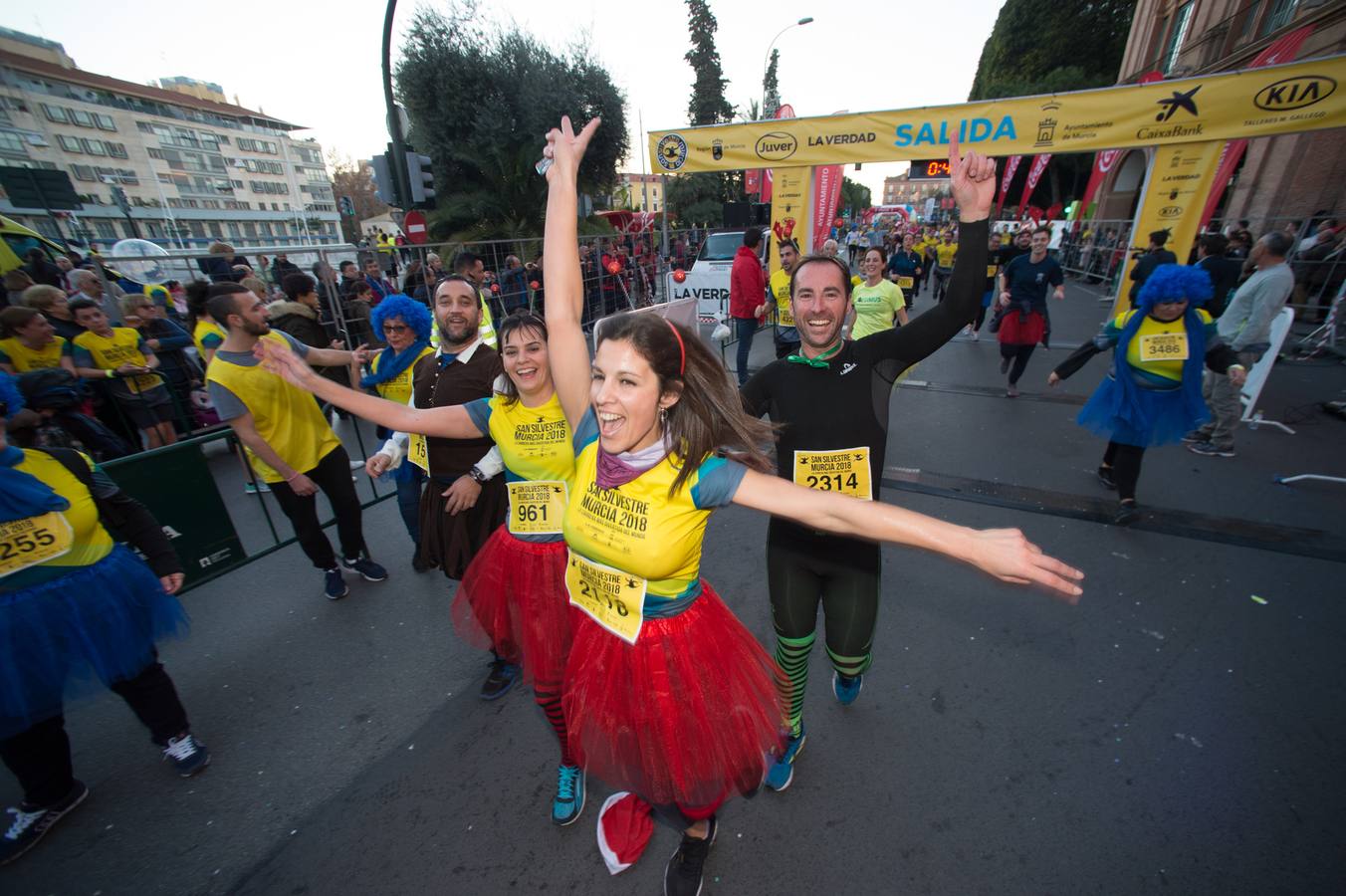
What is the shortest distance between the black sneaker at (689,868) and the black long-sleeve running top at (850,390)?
1.48 metres

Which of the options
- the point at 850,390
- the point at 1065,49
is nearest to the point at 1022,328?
the point at 850,390

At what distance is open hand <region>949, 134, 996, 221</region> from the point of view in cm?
194

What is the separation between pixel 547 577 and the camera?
2.29 m

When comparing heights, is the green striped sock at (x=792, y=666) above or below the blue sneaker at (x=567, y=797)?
above

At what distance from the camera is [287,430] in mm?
3514

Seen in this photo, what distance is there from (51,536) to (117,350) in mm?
4848

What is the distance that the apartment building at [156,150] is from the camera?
48.2 meters

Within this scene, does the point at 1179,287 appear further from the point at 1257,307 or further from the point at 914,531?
the point at 914,531

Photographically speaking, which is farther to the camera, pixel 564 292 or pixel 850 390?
pixel 850 390

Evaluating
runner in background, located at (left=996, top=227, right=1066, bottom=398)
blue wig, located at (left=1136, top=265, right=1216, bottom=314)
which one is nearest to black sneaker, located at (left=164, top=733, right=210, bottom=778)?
blue wig, located at (left=1136, top=265, right=1216, bottom=314)

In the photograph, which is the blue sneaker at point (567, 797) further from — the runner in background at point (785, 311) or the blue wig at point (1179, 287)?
the runner in background at point (785, 311)

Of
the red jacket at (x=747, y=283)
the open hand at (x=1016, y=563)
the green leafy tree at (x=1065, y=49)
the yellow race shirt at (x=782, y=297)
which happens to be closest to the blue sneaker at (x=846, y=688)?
the open hand at (x=1016, y=563)

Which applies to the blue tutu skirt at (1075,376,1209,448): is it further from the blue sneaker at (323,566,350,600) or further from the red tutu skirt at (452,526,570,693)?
the blue sneaker at (323,566,350,600)

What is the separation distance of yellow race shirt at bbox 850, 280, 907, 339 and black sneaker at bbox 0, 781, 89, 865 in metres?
6.53
